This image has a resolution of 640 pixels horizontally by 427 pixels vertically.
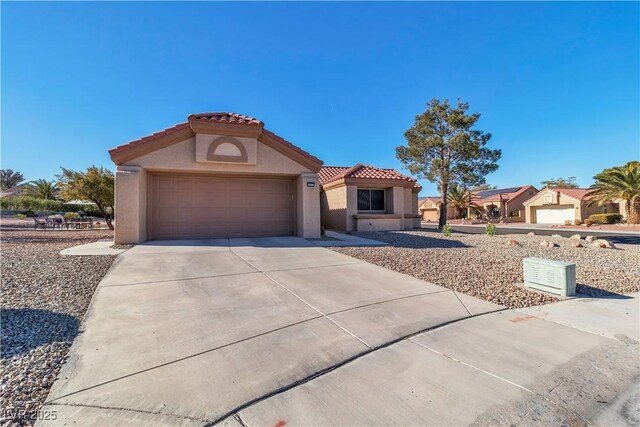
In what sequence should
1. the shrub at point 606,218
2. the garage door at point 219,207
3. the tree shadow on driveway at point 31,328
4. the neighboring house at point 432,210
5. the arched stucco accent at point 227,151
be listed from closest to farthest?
the tree shadow on driveway at point 31,328
the arched stucco accent at point 227,151
the garage door at point 219,207
the shrub at point 606,218
the neighboring house at point 432,210

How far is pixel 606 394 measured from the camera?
2785 mm

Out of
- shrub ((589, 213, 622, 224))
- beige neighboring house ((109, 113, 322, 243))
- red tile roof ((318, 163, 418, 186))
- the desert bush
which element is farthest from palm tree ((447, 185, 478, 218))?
the desert bush

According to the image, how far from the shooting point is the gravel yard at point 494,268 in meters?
5.87

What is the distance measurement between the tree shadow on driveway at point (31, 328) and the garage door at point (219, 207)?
7.52 m

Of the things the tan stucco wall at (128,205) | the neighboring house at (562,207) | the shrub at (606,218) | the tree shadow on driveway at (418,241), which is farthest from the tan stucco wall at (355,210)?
the neighboring house at (562,207)

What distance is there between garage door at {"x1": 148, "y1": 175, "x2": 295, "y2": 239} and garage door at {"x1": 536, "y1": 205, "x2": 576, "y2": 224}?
1578 inches

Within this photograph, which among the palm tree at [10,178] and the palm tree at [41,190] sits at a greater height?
the palm tree at [10,178]

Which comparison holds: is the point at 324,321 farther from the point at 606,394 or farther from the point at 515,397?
the point at 606,394

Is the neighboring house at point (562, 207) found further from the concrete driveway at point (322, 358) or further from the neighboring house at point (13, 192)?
the neighboring house at point (13, 192)

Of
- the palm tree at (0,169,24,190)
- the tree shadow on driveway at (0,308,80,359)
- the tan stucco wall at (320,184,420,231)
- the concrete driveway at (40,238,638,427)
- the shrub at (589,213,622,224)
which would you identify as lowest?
the concrete driveway at (40,238,638,427)

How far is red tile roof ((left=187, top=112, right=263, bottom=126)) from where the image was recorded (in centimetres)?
1076

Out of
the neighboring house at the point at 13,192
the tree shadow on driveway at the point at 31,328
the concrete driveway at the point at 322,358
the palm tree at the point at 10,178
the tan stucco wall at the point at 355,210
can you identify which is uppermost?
the palm tree at the point at 10,178

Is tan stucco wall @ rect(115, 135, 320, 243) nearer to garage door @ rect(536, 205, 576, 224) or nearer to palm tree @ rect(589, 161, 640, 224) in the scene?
palm tree @ rect(589, 161, 640, 224)

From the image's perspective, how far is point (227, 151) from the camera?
1114 cm
